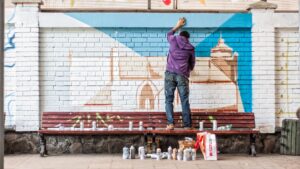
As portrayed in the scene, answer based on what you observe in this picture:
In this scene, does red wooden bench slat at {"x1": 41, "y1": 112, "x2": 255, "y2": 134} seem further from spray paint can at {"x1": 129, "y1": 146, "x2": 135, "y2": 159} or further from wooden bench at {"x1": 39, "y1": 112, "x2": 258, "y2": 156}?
spray paint can at {"x1": 129, "y1": 146, "x2": 135, "y2": 159}

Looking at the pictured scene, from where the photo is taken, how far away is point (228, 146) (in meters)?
12.2

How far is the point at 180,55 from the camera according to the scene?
1182 cm

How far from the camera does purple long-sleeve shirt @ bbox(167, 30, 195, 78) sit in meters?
11.8

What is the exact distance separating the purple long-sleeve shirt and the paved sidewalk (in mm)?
1846

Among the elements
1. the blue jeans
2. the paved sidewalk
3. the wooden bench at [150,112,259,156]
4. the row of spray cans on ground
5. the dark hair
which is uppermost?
the dark hair

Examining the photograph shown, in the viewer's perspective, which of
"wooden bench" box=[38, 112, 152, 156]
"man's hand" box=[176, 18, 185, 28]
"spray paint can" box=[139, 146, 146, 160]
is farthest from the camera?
"man's hand" box=[176, 18, 185, 28]

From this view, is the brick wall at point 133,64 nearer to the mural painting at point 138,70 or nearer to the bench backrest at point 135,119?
the mural painting at point 138,70

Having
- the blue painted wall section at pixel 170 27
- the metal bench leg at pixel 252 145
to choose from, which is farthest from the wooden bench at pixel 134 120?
the blue painted wall section at pixel 170 27

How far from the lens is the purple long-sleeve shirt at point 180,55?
11.8 m

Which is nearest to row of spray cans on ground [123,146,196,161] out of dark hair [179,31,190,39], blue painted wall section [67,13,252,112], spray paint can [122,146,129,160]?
spray paint can [122,146,129,160]

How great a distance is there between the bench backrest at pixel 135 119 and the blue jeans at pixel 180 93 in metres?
0.36

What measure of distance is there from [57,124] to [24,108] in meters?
0.81

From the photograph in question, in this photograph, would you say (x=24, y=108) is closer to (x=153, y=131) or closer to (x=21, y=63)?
(x=21, y=63)

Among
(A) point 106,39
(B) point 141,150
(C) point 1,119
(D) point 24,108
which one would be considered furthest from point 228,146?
(C) point 1,119
